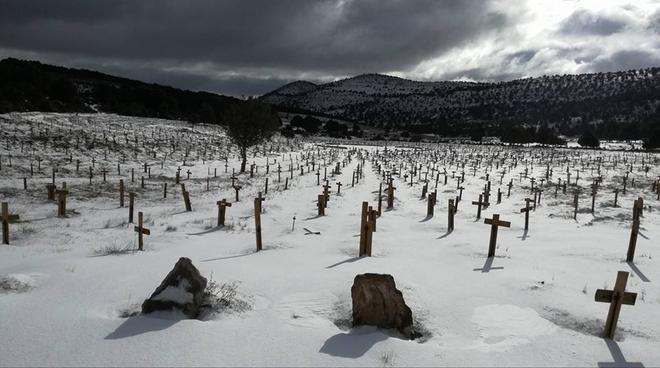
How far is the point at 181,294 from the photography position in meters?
6.70

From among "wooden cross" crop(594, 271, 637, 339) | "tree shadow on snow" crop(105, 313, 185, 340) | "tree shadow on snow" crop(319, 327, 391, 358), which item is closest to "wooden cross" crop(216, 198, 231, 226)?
"tree shadow on snow" crop(105, 313, 185, 340)

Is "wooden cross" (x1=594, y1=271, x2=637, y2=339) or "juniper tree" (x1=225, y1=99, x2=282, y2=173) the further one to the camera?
"juniper tree" (x1=225, y1=99, x2=282, y2=173)

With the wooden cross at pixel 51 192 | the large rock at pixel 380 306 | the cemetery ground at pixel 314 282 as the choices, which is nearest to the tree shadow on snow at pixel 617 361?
the cemetery ground at pixel 314 282

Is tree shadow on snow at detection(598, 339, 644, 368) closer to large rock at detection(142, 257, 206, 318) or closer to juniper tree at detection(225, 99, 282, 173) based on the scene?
large rock at detection(142, 257, 206, 318)

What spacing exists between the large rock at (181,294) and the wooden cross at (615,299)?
5.96 m

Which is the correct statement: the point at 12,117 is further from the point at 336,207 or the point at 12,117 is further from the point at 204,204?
the point at 336,207

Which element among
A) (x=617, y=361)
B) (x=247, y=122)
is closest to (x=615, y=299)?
(x=617, y=361)

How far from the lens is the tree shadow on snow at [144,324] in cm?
591

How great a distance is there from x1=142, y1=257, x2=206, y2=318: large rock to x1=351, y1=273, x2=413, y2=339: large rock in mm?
2485

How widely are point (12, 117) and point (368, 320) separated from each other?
156ft

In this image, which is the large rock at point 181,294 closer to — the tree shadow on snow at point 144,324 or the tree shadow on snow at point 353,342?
the tree shadow on snow at point 144,324

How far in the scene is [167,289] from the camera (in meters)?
6.73

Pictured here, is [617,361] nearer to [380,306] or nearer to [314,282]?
[380,306]

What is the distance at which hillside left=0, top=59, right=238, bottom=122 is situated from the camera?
61344 millimetres
